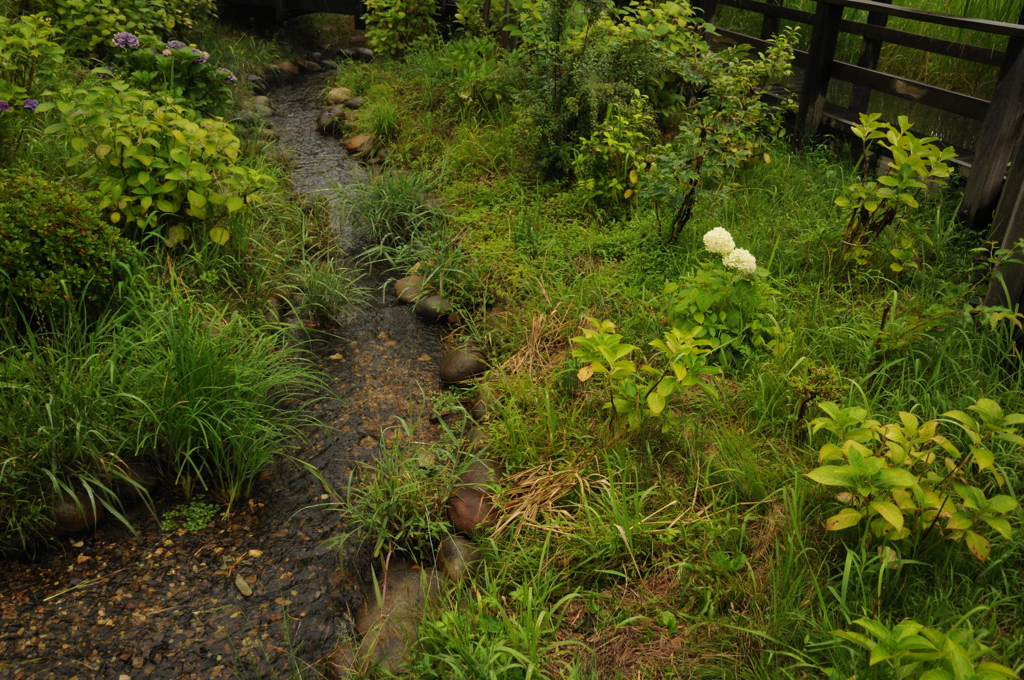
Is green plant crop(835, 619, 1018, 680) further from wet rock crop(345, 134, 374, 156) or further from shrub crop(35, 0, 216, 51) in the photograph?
shrub crop(35, 0, 216, 51)

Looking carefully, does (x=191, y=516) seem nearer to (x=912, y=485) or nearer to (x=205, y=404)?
(x=205, y=404)

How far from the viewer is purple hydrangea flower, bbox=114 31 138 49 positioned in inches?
209

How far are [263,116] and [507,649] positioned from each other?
6.85 m

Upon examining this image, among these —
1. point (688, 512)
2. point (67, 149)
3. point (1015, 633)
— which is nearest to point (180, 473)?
point (688, 512)

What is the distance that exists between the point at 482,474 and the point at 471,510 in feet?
0.71

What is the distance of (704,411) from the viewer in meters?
3.37

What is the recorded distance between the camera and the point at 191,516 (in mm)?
3277

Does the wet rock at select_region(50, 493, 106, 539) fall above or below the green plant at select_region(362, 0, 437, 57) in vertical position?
below

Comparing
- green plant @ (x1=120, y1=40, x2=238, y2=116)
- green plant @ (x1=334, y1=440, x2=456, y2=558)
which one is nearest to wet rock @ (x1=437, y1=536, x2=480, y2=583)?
green plant @ (x1=334, y1=440, x2=456, y2=558)

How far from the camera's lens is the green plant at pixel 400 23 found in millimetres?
8734

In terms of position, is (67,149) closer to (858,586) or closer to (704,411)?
(704,411)

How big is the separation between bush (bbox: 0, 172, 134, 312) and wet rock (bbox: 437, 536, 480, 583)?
2178 mm

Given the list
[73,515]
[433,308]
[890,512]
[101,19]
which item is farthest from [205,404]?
[101,19]

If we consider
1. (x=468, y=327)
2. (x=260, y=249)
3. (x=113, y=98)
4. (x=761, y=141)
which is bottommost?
(x=468, y=327)
